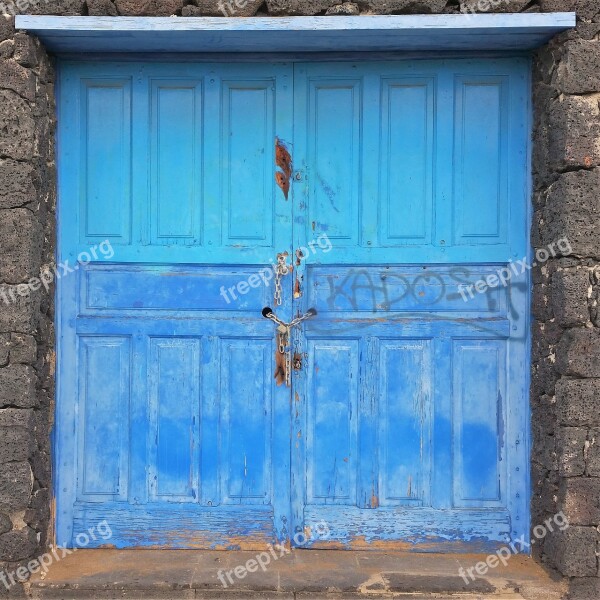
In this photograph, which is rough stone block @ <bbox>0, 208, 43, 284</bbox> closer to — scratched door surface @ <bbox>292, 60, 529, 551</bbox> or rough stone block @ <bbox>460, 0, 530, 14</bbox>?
scratched door surface @ <bbox>292, 60, 529, 551</bbox>

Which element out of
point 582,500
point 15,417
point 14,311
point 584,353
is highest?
point 14,311

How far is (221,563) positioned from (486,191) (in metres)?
2.38

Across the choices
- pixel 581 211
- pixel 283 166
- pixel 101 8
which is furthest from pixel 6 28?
pixel 581 211

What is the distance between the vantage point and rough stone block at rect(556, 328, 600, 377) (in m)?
3.24

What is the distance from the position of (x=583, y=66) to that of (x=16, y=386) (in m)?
3.11

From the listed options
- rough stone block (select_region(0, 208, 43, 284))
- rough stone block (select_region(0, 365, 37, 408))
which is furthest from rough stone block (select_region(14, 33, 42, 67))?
rough stone block (select_region(0, 365, 37, 408))

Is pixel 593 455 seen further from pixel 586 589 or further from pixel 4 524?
pixel 4 524

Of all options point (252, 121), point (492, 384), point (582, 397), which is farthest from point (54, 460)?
point (582, 397)

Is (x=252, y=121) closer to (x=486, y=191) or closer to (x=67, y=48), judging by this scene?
(x=67, y=48)

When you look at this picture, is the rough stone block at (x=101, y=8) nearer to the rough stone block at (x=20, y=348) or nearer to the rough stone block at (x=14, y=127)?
the rough stone block at (x=14, y=127)

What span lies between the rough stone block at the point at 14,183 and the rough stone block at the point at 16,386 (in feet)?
2.60

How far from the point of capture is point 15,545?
10.9ft

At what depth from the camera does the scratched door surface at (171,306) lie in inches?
144

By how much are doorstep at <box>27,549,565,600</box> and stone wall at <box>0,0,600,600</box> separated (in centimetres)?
21
